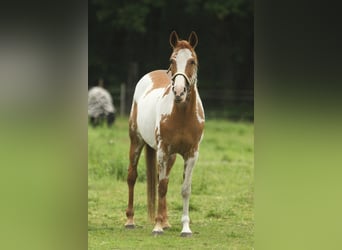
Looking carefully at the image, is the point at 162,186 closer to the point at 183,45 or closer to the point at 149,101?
the point at 149,101

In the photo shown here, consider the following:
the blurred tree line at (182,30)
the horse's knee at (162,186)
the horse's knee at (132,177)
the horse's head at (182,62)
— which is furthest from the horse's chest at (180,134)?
the blurred tree line at (182,30)

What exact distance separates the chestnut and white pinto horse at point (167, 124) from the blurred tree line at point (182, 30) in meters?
8.36

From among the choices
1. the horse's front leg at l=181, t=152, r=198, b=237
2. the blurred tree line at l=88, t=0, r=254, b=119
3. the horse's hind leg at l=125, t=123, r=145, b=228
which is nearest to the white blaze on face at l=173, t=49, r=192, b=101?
the horse's front leg at l=181, t=152, r=198, b=237

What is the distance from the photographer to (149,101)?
14.8 feet

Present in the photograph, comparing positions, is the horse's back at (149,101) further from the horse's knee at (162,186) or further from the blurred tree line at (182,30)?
the blurred tree line at (182,30)

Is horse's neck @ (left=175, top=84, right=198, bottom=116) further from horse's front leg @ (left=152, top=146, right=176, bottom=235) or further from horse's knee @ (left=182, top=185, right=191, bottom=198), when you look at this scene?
horse's knee @ (left=182, top=185, right=191, bottom=198)

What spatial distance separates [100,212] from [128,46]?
1007cm

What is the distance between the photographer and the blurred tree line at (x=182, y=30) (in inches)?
543

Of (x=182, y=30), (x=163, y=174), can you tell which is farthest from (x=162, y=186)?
(x=182, y=30)

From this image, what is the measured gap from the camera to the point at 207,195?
20.4ft

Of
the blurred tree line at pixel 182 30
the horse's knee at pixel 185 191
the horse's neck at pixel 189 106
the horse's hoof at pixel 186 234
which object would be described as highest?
the blurred tree line at pixel 182 30

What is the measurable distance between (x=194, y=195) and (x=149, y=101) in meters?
1.69
